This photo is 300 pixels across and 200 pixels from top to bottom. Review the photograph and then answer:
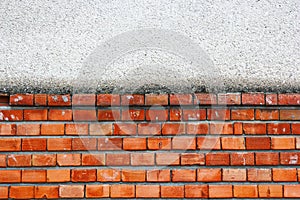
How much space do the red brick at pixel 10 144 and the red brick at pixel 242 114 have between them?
116 cm

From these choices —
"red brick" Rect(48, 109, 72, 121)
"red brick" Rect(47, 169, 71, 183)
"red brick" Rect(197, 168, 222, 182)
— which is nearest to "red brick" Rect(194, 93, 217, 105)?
"red brick" Rect(197, 168, 222, 182)

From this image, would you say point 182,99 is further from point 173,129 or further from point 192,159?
point 192,159

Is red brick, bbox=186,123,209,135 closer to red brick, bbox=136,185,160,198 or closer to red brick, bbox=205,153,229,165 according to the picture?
red brick, bbox=205,153,229,165

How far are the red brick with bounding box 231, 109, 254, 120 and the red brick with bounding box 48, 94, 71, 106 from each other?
89 cm

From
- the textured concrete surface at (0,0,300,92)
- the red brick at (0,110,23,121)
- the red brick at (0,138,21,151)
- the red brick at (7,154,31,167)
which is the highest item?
the textured concrete surface at (0,0,300,92)

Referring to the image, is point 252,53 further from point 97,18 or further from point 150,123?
point 97,18

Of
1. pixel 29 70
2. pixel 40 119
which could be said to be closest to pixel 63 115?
pixel 40 119

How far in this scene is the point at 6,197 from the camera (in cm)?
239

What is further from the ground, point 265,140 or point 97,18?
point 97,18

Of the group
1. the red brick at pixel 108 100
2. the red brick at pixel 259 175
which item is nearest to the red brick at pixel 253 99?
the red brick at pixel 259 175

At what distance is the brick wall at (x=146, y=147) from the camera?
7.89 ft

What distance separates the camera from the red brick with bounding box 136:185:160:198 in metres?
2.40

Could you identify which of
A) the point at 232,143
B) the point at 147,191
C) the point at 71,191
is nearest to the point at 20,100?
the point at 71,191

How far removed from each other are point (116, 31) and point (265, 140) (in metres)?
1.01
